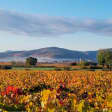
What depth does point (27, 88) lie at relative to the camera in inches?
621

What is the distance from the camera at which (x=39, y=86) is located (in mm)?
17141

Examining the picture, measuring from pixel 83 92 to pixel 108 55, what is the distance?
11371cm

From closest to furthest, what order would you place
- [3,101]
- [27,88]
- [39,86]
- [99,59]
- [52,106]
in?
[52,106] < [3,101] < [27,88] < [39,86] < [99,59]

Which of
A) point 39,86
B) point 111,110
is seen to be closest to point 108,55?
point 39,86

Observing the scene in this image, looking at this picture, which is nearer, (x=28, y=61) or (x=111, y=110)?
(x=111, y=110)

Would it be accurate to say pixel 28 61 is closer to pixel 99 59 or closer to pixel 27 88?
pixel 99 59

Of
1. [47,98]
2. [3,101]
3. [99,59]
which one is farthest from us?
[99,59]

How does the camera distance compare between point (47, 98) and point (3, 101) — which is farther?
point (3, 101)

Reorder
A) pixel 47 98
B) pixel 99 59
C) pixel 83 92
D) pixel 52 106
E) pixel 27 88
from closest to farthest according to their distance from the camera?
pixel 52 106 < pixel 47 98 < pixel 83 92 < pixel 27 88 < pixel 99 59

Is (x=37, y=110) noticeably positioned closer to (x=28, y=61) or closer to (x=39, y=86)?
(x=39, y=86)

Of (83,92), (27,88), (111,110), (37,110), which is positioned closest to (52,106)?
(37,110)

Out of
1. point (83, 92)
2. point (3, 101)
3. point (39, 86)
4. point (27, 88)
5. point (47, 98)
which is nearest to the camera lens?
point (47, 98)

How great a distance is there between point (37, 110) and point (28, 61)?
124316 millimetres

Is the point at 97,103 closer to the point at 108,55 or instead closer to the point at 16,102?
the point at 16,102
